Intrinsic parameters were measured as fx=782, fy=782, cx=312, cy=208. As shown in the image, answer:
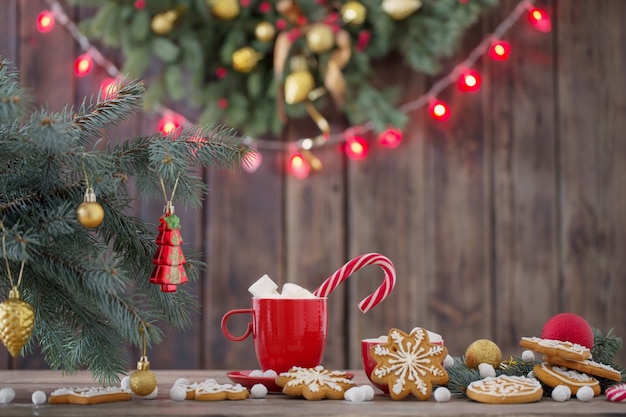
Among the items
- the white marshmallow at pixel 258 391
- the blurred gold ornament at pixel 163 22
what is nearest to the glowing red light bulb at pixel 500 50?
the blurred gold ornament at pixel 163 22

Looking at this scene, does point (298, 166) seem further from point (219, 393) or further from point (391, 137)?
point (219, 393)

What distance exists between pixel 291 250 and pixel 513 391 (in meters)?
1.49

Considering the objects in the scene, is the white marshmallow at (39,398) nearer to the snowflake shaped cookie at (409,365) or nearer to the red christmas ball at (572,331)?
the snowflake shaped cookie at (409,365)

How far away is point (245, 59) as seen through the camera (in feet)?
6.91

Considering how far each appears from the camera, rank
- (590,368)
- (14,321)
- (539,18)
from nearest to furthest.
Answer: (14,321) < (590,368) < (539,18)

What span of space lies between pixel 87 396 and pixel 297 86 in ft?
4.58

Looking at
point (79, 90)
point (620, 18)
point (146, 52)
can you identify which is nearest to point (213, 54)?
point (146, 52)

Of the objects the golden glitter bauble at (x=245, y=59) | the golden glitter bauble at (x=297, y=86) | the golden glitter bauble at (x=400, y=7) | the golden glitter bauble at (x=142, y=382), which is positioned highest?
the golden glitter bauble at (x=400, y=7)

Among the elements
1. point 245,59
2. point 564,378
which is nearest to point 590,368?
point 564,378

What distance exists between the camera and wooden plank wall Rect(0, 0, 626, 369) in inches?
88.6

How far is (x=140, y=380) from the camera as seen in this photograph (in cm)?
83

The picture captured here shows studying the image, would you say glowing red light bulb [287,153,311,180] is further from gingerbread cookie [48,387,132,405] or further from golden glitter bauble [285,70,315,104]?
gingerbread cookie [48,387,132,405]

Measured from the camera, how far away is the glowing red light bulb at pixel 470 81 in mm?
2156

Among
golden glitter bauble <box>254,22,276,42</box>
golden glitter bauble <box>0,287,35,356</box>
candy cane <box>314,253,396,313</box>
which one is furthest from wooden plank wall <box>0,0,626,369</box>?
golden glitter bauble <box>0,287,35,356</box>
